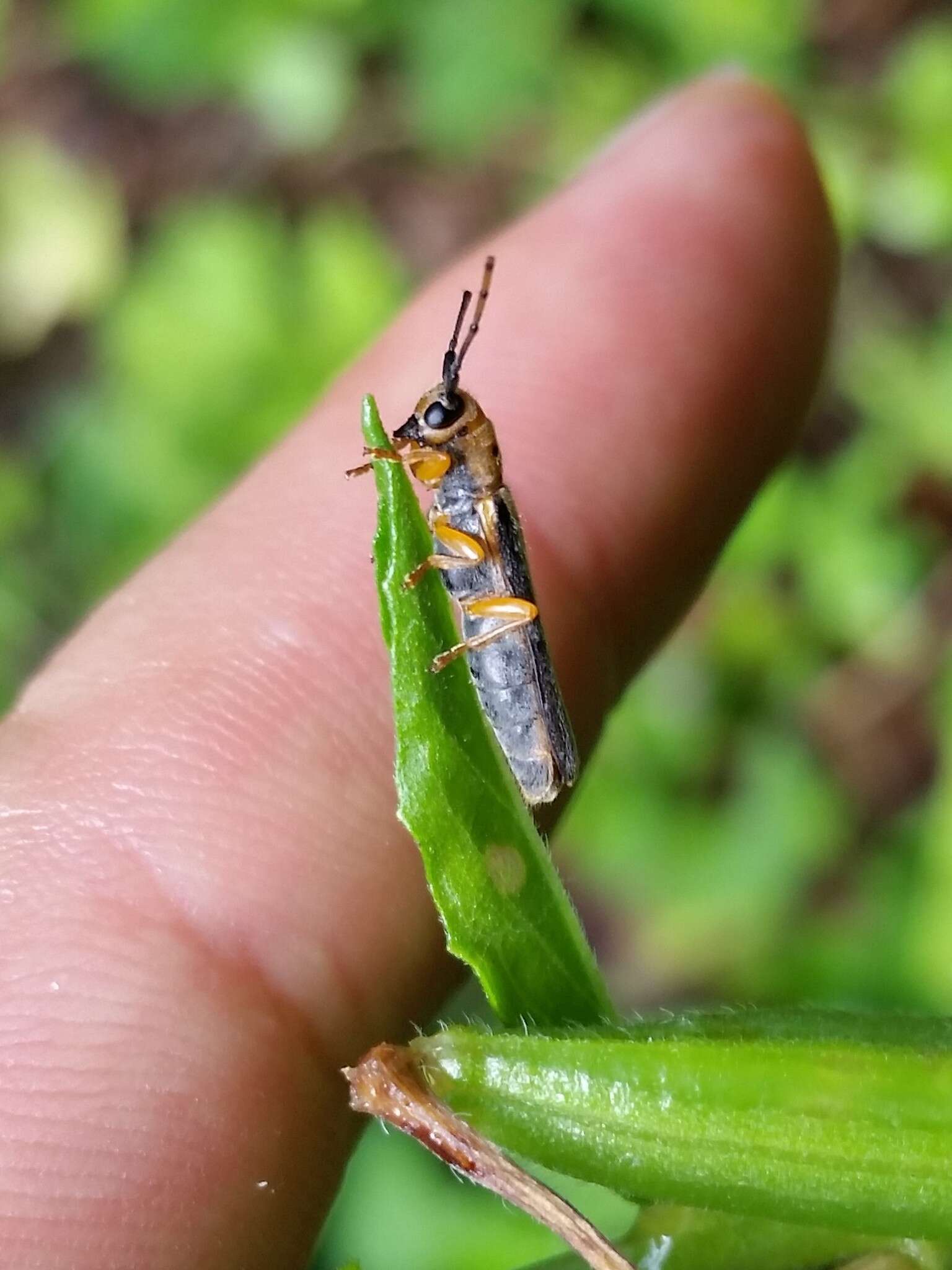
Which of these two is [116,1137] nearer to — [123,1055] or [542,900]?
[123,1055]

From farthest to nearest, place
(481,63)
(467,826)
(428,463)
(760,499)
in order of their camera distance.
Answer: (481,63)
(760,499)
(428,463)
(467,826)

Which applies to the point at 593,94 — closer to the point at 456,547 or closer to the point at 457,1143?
the point at 456,547

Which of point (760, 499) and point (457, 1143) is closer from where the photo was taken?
point (457, 1143)

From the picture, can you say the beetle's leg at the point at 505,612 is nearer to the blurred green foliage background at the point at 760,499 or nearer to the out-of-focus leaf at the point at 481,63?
the blurred green foliage background at the point at 760,499

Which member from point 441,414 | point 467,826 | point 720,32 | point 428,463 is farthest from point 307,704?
point 720,32

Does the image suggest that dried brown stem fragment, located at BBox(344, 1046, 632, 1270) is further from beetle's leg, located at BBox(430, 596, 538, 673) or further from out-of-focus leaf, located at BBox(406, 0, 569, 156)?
out-of-focus leaf, located at BBox(406, 0, 569, 156)

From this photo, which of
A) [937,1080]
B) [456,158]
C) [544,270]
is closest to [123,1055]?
[937,1080]

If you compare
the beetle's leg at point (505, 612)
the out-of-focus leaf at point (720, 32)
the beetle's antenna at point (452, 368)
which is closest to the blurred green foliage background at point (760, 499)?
the out-of-focus leaf at point (720, 32)
